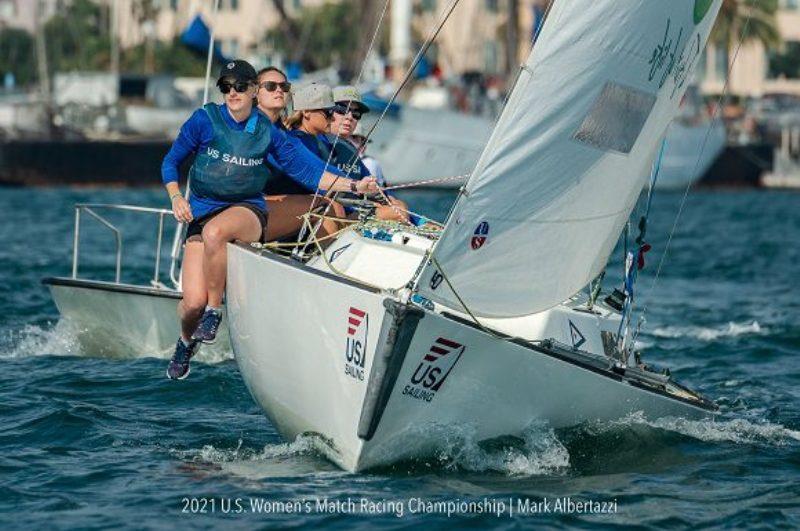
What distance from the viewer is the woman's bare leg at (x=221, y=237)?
996 centimetres

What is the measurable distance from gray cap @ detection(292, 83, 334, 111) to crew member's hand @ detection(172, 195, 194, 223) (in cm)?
159

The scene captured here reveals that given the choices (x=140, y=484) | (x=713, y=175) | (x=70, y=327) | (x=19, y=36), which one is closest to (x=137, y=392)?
(x=70, y=327)

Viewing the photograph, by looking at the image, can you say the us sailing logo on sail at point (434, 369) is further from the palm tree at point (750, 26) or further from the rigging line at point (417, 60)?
the palm tree at point (750, 26)

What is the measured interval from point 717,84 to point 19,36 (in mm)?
34054

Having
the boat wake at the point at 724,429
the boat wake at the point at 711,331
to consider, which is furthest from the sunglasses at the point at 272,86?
the boat wake at the point at 711,331

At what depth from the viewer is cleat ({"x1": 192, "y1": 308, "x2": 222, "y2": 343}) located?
10016mm

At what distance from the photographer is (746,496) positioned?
9484 millimetres

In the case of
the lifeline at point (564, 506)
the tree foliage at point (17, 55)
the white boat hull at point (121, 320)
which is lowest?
the tree foliage at point (17, 55)

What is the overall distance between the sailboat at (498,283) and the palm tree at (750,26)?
6287 cm

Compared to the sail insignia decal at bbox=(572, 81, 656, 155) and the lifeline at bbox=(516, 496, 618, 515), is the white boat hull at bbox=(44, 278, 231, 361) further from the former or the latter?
the lifeline at bbox=(516, 496, 618, 515)

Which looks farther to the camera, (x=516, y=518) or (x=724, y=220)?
(x=724, y=220)

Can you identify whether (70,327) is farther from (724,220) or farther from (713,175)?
(713,175)

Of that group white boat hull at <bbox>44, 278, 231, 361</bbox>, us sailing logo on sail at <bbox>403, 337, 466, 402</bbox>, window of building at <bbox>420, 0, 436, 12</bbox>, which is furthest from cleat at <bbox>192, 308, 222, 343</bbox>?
window of building at <bbox>420, 0, 436, 12</bbox>

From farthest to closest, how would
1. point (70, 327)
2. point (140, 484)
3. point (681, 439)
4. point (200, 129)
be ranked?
point (70, 327) < point (681, 439) < point (200, 129) < point (140, 484)
